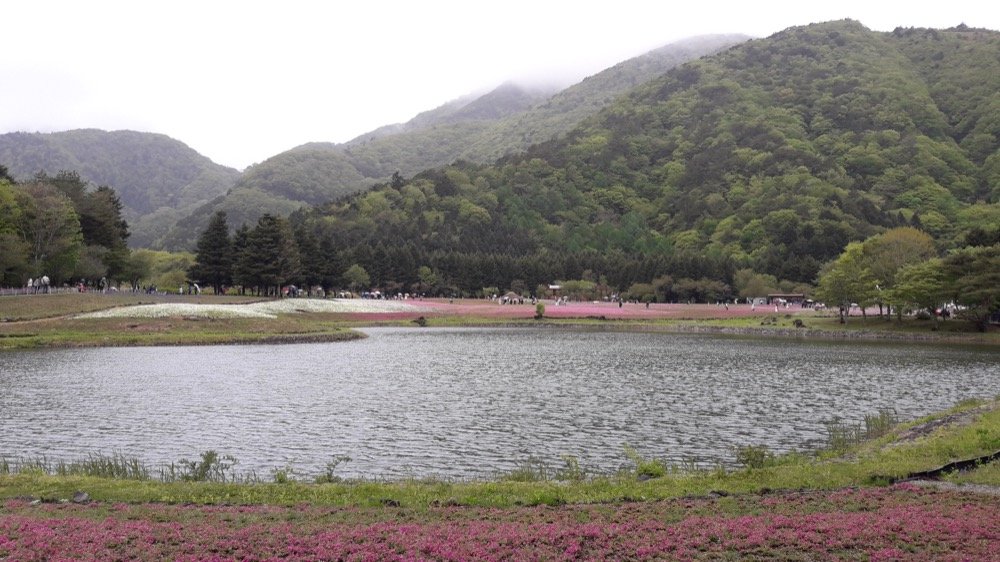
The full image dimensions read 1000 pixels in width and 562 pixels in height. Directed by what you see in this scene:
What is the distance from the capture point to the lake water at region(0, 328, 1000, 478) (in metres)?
21.7

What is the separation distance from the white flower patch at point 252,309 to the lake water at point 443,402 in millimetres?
11774

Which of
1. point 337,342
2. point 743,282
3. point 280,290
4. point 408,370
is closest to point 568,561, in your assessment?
point 408,370

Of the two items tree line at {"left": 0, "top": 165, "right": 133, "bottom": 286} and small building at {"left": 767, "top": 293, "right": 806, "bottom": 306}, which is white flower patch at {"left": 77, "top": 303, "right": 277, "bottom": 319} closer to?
tree line at {"left": 0, "top": 165, "right": 133, "bottom": 286}

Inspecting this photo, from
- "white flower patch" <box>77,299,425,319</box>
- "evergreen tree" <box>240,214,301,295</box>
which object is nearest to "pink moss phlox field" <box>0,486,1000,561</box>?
"white flower patch" <box>77,299,425,319</box>

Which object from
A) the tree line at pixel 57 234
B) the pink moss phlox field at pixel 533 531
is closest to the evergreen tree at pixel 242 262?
the tree line at pixel 57 234

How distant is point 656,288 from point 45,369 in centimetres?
11016

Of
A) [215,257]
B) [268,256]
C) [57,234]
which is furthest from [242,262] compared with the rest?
[57,234]

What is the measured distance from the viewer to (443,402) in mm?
30781

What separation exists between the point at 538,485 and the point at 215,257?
88982mm

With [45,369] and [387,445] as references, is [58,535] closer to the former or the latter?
[387,445]

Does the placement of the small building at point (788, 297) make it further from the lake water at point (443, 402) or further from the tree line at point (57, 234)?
the tree line at point (57, 234)

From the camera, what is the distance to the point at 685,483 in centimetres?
1593

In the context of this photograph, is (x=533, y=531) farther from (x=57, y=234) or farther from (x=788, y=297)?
(x=788, y=297)

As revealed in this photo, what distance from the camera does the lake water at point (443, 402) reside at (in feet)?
71.2
